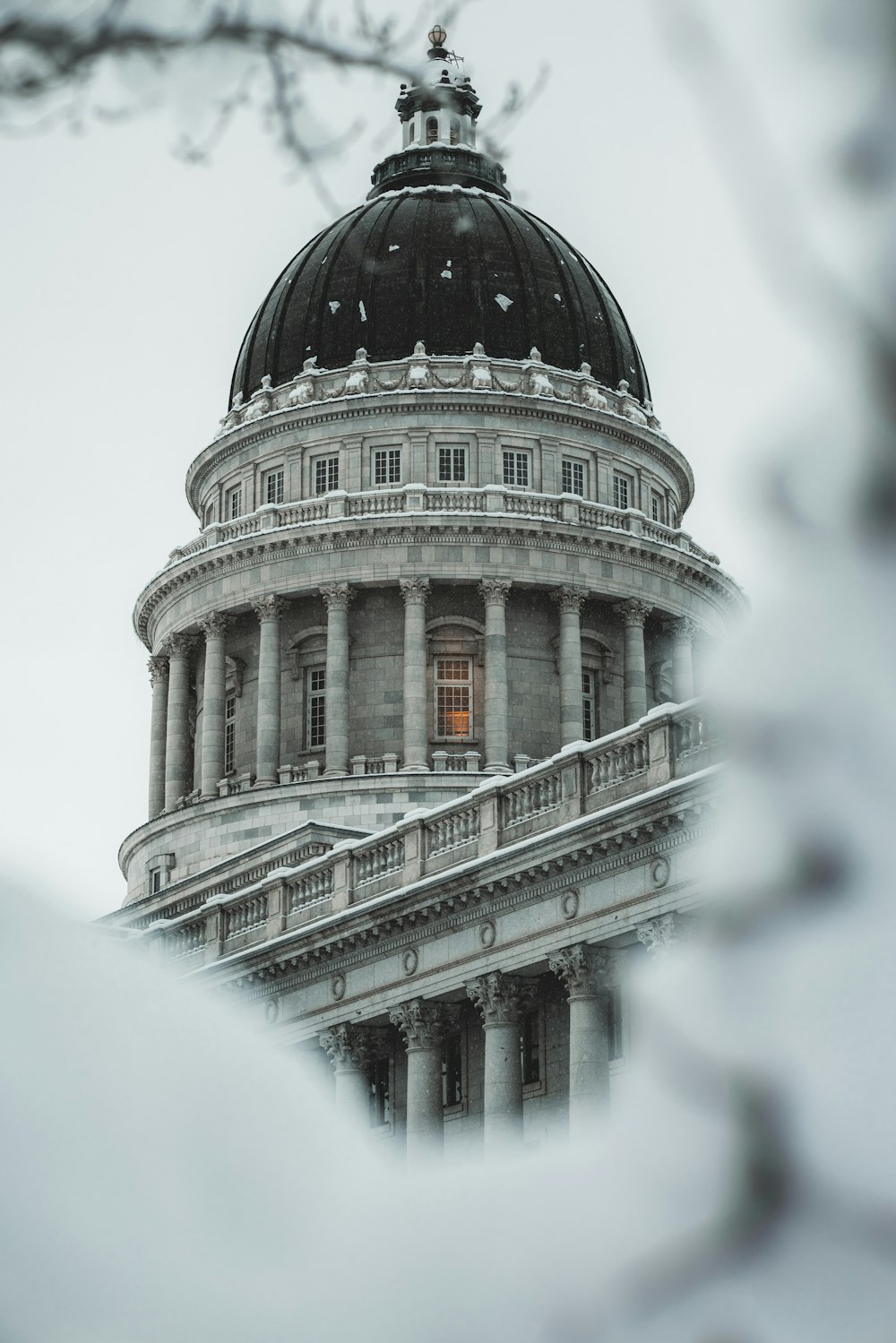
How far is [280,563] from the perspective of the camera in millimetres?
66000

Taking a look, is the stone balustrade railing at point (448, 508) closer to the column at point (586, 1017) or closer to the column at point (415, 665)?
the column at point (415, 665)

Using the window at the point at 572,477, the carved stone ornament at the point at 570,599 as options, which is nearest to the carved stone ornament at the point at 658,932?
the carved stone ornament at the point at 570,599

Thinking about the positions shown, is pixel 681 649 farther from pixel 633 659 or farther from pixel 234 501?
pixel 234 501

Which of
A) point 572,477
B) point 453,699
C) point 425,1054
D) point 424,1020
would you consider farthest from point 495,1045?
point 572,477

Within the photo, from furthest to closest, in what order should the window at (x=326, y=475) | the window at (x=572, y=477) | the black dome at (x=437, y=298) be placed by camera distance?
the black dome at (x=437, y=298), the window at (x=326, y=475), the window at (x=572, y=477)

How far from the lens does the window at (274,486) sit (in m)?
70.5

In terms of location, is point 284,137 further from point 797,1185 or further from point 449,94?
point 797,1185

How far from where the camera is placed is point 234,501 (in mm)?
72688

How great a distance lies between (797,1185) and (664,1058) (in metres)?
0.22

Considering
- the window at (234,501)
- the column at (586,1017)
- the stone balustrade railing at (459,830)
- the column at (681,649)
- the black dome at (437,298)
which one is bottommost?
the column at (586,1017)

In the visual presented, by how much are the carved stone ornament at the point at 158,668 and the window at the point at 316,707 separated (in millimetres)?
7397

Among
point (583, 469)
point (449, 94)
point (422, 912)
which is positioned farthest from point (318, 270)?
point (449, 94)

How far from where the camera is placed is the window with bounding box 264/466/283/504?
70.5 m

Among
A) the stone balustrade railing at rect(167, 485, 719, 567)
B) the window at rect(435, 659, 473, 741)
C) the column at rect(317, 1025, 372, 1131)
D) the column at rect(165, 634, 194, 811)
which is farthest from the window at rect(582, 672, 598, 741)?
the column at rect(317, 1025, 372, 1131)
